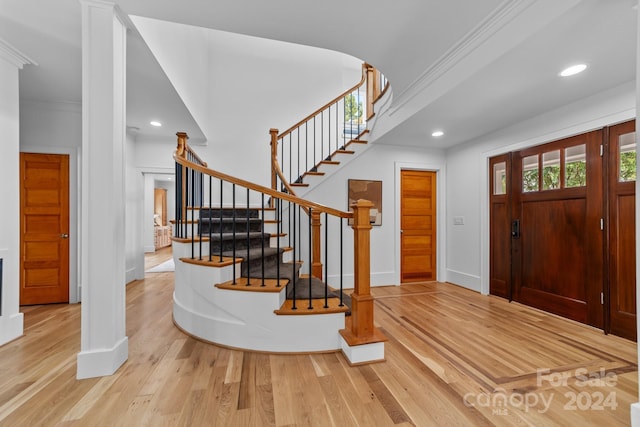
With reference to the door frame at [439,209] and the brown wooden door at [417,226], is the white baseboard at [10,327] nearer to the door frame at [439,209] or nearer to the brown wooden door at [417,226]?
the brown wooden door at [417,226]

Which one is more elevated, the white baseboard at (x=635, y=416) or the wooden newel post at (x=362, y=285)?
the wooden newel post at (x=362, y=285)

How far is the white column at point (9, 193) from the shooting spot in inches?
89.3

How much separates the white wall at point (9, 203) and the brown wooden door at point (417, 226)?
449 centimetres

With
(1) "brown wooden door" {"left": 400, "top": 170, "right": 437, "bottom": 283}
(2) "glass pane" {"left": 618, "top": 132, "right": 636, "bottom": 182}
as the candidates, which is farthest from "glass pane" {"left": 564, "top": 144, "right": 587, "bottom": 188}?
(1) "brown wooden door" {"left": 400, "top": 170, "right": 437, "bottom": 283}

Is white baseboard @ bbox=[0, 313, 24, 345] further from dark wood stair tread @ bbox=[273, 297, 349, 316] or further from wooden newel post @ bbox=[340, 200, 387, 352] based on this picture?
wooden newel post @ bbox=[340, 200, 387, 352]

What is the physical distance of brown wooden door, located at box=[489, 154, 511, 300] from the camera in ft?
11.6

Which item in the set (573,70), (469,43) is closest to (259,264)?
(469,43)

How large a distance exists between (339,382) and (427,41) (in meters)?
2.75

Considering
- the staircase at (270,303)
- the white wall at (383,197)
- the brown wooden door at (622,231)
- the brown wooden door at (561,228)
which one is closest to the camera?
the staircase at (270,303)

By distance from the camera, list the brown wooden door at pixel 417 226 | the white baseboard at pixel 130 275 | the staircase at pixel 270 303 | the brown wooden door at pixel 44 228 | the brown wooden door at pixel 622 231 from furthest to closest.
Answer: the brown wooden door at pixel 417 226, the white baseboard at pixel 130 275, the brown wooden door at pixel 44 228, the brown wooden door at pixel 622 231, the staircase at pixel 270 303

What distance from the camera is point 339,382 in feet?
5.70

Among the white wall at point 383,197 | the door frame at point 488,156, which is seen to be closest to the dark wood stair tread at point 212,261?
the white wall at point 383,197

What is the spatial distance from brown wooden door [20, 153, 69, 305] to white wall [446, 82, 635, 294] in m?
5.37

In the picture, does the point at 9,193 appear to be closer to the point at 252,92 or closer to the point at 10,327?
the point at 10,327
